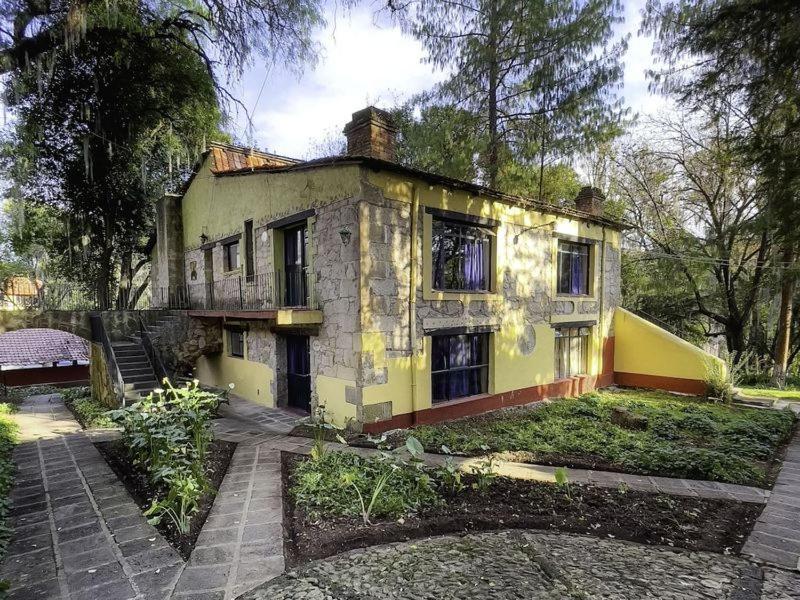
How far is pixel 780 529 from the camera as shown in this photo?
405cm

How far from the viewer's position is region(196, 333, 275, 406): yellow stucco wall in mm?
9602

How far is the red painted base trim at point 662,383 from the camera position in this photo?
11031 millimetres

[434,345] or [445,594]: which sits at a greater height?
[434,345]

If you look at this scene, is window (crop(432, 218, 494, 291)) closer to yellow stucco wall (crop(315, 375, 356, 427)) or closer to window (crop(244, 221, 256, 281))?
yellow stucco wall (crop(315, 375, 356, 427))

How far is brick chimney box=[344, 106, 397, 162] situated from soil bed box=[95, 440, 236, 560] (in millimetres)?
5565

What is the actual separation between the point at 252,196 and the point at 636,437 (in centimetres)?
964

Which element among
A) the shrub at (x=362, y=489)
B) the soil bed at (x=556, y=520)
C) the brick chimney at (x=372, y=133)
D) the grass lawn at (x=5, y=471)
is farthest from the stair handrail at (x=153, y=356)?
the brick chimney at (x=372, y=133)

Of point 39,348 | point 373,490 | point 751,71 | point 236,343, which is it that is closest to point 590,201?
point 751,71

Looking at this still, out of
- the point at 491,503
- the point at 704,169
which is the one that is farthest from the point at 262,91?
the point at 704,169

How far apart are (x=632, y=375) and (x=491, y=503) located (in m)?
10.00

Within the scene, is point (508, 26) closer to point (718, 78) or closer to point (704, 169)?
point (718, 78)

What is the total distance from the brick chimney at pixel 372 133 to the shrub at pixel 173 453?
5010 mm

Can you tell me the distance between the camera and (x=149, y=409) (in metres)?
5.93

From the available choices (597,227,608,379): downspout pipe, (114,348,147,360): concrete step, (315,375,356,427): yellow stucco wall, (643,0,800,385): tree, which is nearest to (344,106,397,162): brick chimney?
(315,375,356,427): yellow stucco wall
